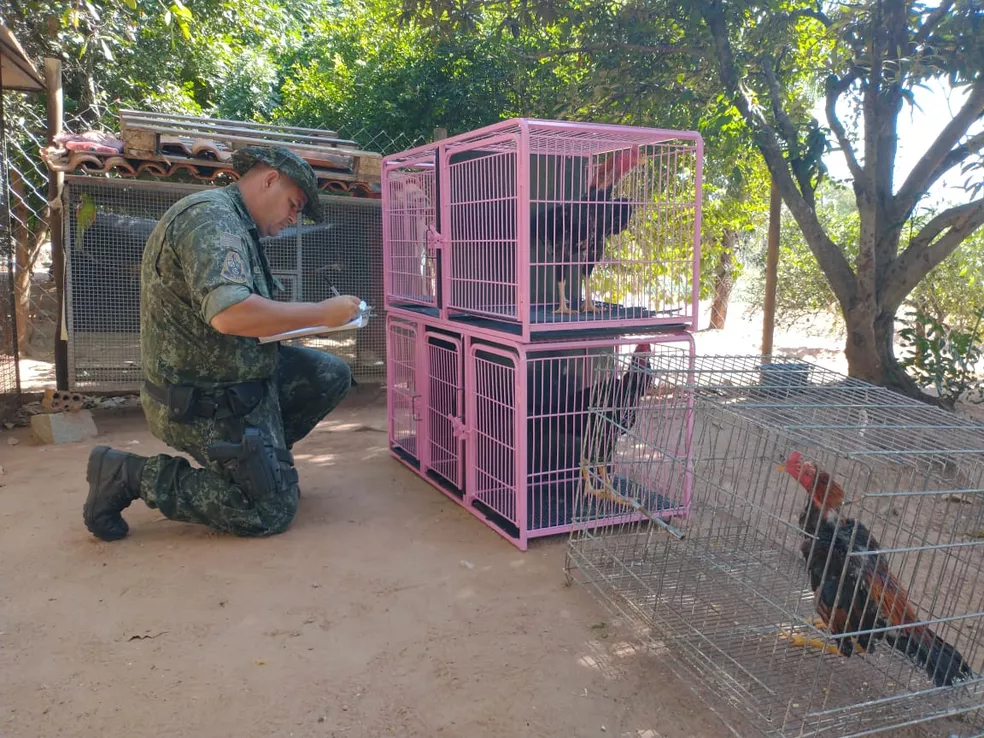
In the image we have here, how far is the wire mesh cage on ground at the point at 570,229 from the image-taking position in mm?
3248

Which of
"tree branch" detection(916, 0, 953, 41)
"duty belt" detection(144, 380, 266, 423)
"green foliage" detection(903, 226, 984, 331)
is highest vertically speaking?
"tree branch" detection(916, 0, 953, 41)

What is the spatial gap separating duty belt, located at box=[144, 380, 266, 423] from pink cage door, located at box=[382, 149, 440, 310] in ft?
3.90

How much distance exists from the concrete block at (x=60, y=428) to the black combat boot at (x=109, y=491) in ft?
6.28

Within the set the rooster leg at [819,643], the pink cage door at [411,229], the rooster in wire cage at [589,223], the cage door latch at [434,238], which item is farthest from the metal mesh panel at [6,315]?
the rooster leg at [819,643]

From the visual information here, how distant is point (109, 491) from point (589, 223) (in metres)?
2.48

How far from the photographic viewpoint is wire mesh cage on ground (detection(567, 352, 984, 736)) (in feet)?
6.88

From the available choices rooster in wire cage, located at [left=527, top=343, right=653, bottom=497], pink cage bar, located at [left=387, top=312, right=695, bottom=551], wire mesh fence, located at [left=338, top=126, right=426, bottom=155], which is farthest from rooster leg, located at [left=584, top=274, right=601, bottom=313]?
wire mesh fence, located at [left=338, top=126, right=426, bottom=155]

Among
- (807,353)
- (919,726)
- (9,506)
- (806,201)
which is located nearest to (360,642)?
(919,726)

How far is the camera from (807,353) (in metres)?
8.81

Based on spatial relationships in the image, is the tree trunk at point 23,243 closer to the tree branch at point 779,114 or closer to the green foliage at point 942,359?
the tree branch at point 779,114

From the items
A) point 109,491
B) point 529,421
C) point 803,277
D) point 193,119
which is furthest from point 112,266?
point 803,277

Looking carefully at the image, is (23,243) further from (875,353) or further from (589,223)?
(875,353)

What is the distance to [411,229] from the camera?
4.40 metres

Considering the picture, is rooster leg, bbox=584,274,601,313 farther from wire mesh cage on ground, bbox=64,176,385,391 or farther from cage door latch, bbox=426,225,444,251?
wire mesh cage on ground, bbox=64,176,385,391
